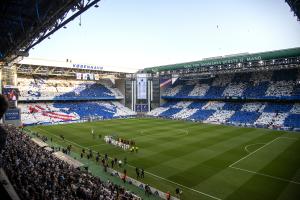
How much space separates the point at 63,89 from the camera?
6706 cm

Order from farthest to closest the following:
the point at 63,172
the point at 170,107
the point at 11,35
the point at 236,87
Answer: the point at 170,107 < the point at 236,87 < the point at 11,35 < the point at 63,172

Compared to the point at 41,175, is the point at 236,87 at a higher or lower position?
higher

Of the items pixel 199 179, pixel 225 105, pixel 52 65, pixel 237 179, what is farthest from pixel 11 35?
pixel 225 105

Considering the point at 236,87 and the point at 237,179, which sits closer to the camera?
the point at 237,179

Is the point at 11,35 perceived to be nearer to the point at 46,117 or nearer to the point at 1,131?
the point at 1,131

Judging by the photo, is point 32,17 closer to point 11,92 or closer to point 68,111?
point 11,92

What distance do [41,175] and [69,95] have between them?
175 ft

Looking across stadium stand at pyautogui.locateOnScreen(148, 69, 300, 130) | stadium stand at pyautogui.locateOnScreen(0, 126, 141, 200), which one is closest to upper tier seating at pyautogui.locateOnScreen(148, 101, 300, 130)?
stadium stand at pyautogui.locateOnScreen(148, 69, 300, 130)

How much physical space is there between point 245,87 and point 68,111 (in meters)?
45.6

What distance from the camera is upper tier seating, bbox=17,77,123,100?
59.7m

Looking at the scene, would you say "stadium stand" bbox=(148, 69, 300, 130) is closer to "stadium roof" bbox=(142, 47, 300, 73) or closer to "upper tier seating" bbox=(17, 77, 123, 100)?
"stadium roof" bbox=(142, 47, 300, 73)

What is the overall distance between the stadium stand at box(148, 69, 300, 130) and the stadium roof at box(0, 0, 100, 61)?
44864mm

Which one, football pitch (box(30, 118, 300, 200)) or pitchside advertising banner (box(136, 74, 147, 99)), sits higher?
pitchside advertising banner (box(136, 74, 147, 99))

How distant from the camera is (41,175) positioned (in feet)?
48.4
